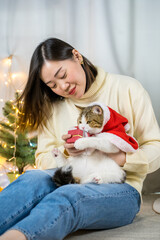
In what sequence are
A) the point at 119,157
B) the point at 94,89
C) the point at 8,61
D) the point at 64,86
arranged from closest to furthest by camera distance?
1. the point at 119,157
2. the point at 64,86
3. the point at 94,89
4. the point at 8,61

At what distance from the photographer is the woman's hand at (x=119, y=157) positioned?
1.35 meters

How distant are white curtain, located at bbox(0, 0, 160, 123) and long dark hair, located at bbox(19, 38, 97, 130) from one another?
0.53 metres

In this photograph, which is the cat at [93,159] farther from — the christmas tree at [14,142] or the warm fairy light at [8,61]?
the warm fairy light at [8,61]

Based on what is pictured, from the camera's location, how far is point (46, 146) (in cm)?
170

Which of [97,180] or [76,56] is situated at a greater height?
[76,56]

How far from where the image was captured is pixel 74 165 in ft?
4.44

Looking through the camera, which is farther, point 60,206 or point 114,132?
point 114,132

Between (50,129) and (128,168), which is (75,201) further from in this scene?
(50,129)

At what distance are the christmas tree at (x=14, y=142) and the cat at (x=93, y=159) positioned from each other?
32.5 inches

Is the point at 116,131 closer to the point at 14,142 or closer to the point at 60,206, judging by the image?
the point at 60,206

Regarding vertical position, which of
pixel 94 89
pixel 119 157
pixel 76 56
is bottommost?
pixel 119 157

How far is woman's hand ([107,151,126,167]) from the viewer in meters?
1.35

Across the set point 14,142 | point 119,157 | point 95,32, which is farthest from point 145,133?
point 14,142

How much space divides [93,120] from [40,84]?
52 centimetres
